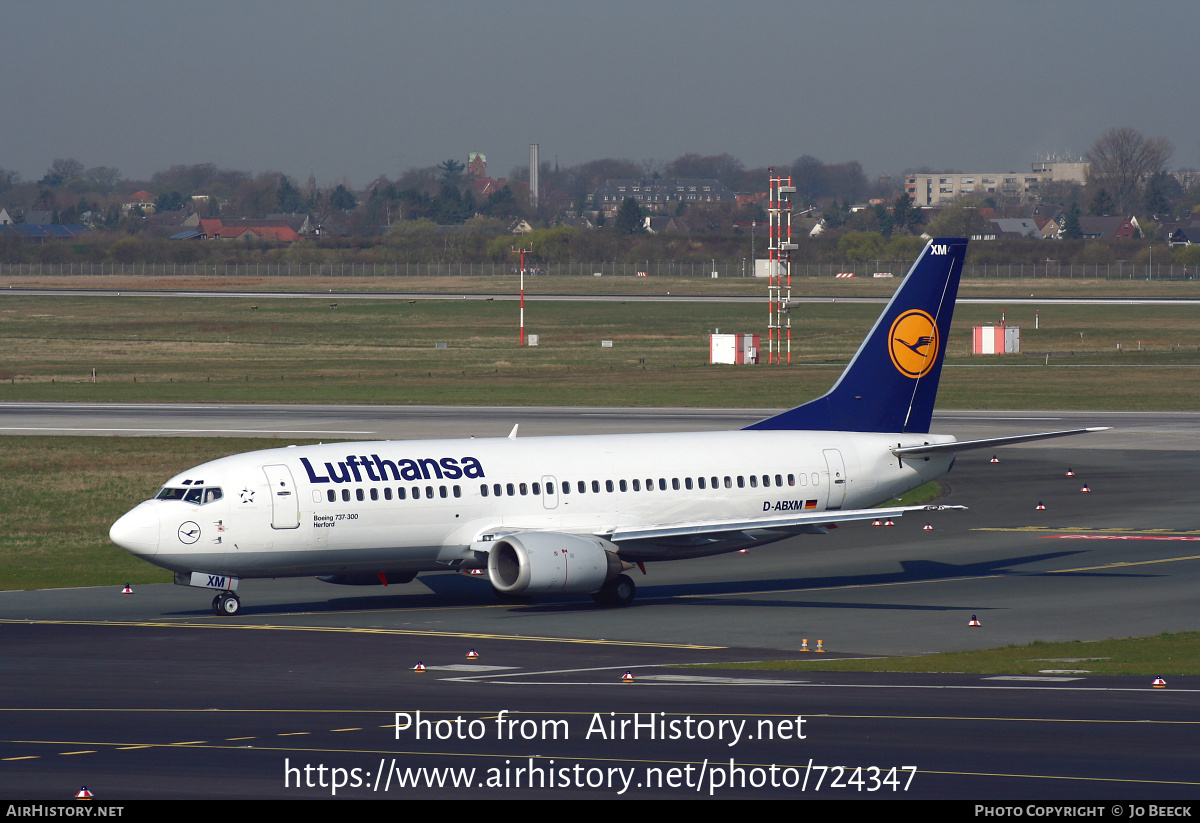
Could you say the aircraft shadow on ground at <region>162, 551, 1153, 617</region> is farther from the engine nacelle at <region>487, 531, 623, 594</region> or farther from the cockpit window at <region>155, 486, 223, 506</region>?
the cockpit window at <region>155, 486, 223, 506</region>

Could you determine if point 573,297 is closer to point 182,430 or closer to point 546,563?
point 182,430

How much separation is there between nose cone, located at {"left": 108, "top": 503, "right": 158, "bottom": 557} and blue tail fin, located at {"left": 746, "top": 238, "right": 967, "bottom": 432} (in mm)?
17251

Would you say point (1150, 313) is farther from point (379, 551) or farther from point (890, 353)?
point (379, 551)

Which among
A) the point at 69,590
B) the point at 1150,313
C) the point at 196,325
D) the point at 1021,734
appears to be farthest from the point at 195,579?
the point at 1150,313

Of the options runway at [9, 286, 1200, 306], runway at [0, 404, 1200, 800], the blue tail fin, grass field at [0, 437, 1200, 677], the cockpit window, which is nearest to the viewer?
runway at [0, 404, 1200, 800]

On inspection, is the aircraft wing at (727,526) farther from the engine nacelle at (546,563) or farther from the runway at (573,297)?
the runway at (573,297)

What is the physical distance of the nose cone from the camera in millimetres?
34562

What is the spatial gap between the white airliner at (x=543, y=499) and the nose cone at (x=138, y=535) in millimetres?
33

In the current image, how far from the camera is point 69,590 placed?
4072cm

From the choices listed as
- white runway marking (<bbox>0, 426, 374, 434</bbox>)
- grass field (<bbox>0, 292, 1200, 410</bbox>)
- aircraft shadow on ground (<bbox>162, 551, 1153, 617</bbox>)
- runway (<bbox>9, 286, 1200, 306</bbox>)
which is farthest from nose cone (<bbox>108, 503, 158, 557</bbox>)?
runway (<bbox>9, 286, 1200, 306</bbox>)

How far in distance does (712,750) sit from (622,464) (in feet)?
60.6

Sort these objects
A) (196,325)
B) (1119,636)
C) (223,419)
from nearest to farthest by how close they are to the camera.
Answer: (1119,636)
(223,419)
(196,325)

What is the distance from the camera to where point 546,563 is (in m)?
35.5

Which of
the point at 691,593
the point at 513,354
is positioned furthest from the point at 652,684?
the point at 513,354
